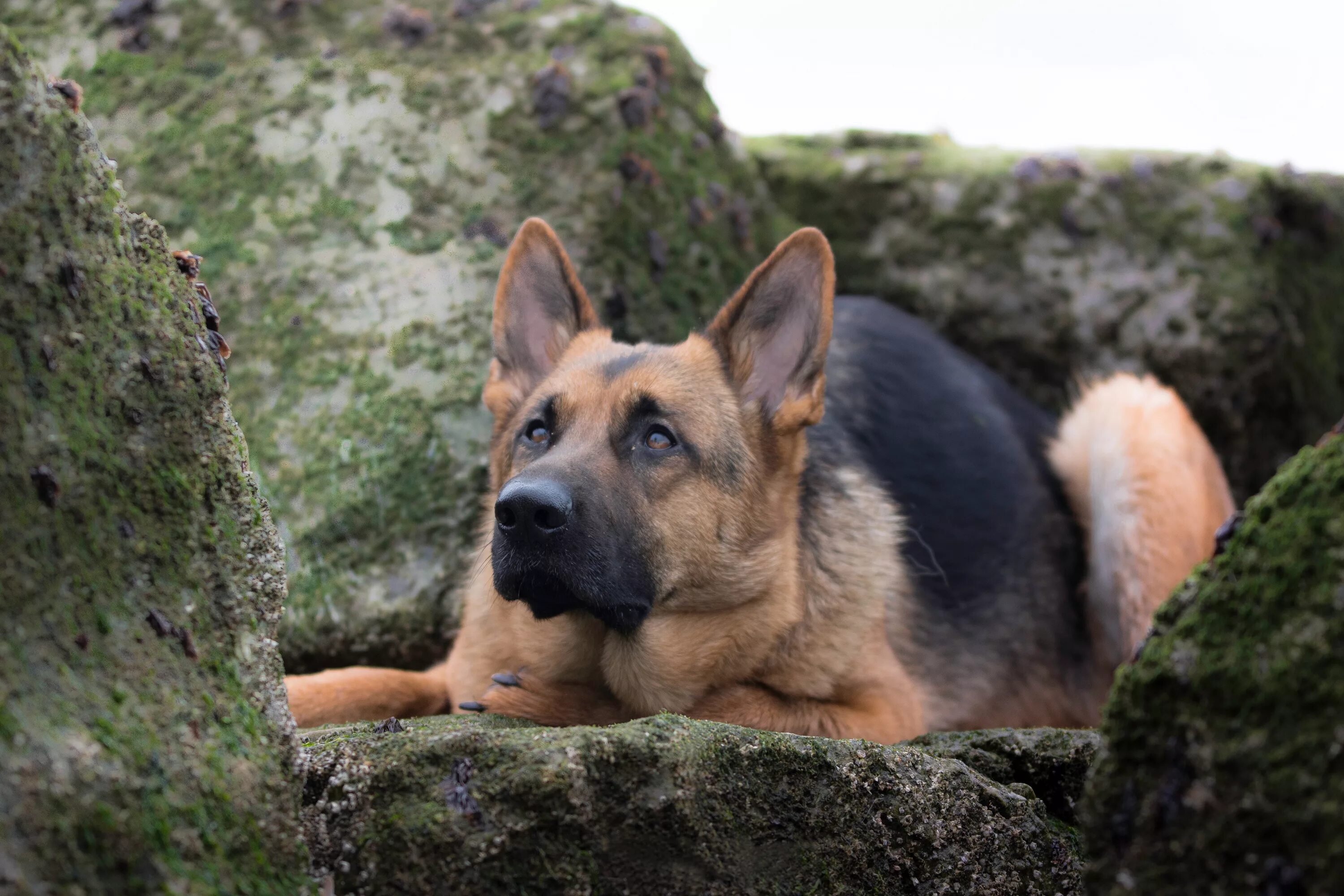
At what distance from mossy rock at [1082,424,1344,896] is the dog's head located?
1.83 metres

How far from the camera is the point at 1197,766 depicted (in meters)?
2.00

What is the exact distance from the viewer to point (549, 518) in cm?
346

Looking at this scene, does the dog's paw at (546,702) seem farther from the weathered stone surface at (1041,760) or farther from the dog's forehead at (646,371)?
the weathered stone surface at (1041,760)

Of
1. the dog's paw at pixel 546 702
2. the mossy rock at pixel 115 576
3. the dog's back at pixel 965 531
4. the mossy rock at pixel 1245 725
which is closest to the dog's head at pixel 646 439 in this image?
the dog's paw at pixel 546 702

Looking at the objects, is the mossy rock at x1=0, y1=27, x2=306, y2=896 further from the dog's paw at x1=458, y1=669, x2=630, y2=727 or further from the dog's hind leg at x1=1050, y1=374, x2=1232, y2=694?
the dog's hind leg at x1=1050, y1=374, x2=1232, y2=694

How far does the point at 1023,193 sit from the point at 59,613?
648 cm

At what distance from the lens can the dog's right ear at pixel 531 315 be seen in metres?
4.66

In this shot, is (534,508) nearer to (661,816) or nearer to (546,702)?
(546,702)

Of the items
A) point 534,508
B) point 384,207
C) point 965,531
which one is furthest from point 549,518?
point 384,207

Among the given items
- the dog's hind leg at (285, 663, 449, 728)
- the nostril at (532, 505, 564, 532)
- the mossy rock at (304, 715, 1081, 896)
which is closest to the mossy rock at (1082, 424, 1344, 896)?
the mossy rock at (304, 715, 1081, 896)

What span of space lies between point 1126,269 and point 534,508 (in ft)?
16.3

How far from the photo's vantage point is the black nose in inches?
135

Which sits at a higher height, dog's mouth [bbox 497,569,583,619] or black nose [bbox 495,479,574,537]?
black nose [bbox 495,479,574,537]

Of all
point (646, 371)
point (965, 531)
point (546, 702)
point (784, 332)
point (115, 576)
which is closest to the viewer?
point (115, 576)
